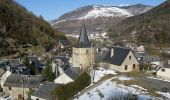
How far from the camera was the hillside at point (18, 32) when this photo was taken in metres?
69.7

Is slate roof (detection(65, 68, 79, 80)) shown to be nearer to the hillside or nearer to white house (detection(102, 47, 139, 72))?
white house (detection(102, 47, 139, 72))

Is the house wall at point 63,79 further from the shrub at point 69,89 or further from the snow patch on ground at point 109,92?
the snow patch on ground at point 109,92

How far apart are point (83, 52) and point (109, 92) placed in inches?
385

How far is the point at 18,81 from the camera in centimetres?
3091

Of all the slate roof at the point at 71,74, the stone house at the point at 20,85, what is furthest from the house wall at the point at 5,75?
the slate roof at the point at 71,74

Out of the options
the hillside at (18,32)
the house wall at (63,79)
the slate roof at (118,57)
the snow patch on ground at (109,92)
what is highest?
the hillside at (18,32)

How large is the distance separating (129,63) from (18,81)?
12.5 metres

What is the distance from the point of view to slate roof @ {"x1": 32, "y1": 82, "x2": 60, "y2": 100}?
26.4m

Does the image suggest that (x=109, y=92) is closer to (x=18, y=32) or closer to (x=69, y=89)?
(x=69, y=89)

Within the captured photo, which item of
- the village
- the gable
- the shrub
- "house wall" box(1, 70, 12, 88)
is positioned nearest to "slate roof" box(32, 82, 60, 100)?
the village

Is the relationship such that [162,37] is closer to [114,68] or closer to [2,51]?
[2,51]

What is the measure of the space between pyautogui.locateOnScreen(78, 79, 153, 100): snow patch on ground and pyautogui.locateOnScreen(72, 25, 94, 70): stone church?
24.9 feet

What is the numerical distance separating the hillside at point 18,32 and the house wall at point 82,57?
114ft

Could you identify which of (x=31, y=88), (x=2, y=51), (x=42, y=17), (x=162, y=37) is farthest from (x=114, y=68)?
(x=42, y=17)
